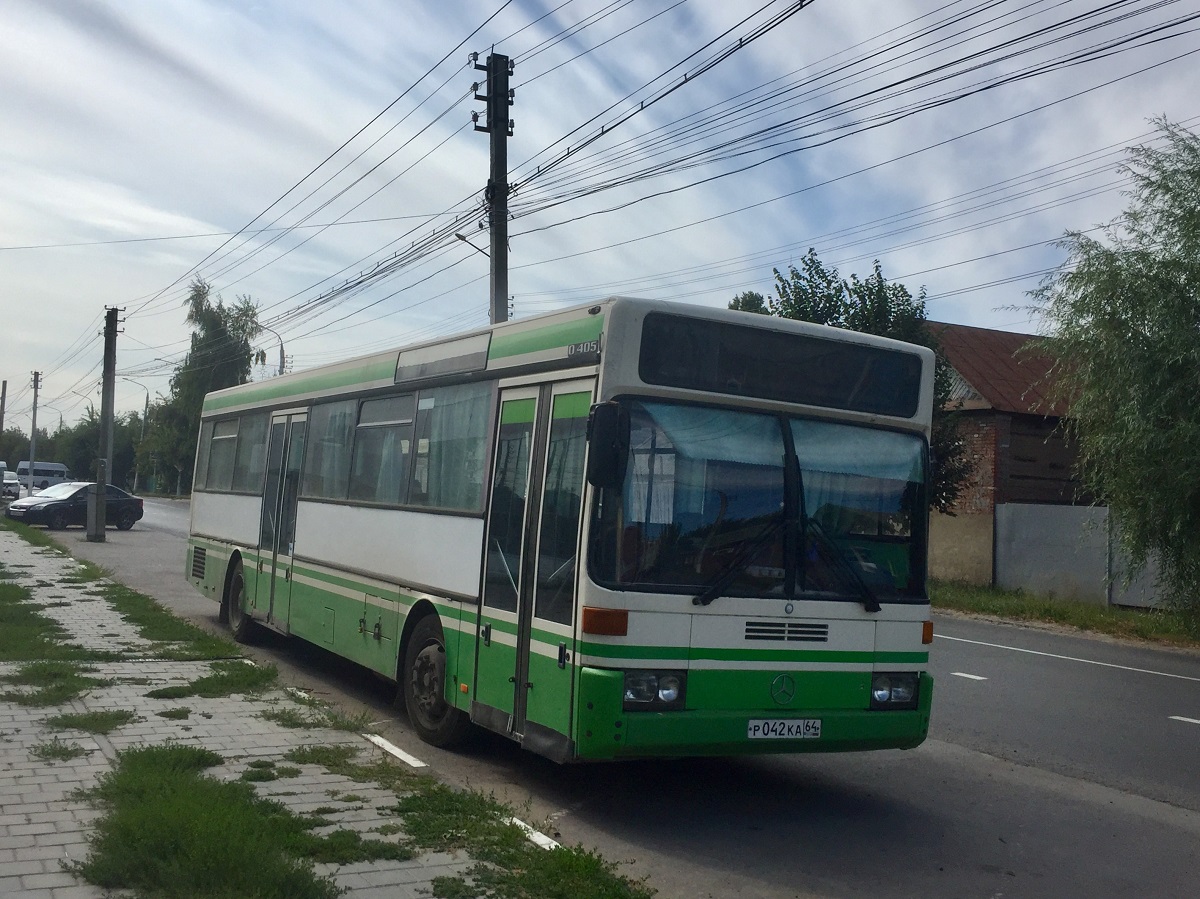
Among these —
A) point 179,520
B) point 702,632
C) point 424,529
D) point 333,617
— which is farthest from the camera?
point 179,520

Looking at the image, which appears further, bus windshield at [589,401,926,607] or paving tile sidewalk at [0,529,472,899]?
bus windshield at [589,401,926,607]

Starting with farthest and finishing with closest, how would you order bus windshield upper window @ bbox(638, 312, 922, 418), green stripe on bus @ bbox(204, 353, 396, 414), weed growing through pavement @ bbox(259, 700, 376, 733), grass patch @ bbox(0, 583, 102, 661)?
grass patch @ bbox(0, 583, 102, 661) < green stripe on bus @ bbox(204, 353, 396, 414) < weed growing through pavement @ bbox(259, 700, 376, 733) < bus windshield upper window @ bbox(638, 312, 922, 418)

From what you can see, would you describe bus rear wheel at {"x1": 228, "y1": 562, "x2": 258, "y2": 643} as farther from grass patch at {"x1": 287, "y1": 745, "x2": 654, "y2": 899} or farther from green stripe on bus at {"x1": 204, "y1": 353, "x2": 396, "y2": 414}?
grass patch at {"x1": 287, "y1": 745, "x2": 654, "y2": 899}

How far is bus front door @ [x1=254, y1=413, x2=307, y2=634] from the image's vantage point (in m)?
12.2

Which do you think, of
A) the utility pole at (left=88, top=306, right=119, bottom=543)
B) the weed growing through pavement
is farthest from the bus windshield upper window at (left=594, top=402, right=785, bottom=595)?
the utility pole at (left=88, top=306, right=119, bottom=543)

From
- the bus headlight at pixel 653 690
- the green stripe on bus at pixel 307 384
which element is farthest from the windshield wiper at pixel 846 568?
the green stripe on bus at pixel 307 384

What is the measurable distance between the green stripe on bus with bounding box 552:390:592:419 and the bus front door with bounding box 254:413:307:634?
553 centimetres

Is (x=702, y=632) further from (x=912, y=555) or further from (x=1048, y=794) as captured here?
(x=1048, y=794)

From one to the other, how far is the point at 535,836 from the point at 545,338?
3.04 metres

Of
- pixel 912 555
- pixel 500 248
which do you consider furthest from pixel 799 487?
pixel 500 248

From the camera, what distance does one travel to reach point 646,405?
22.3ft

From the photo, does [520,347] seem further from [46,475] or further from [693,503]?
[46,475]

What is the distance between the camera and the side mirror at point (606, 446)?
644cm

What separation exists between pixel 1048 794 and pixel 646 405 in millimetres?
3810
